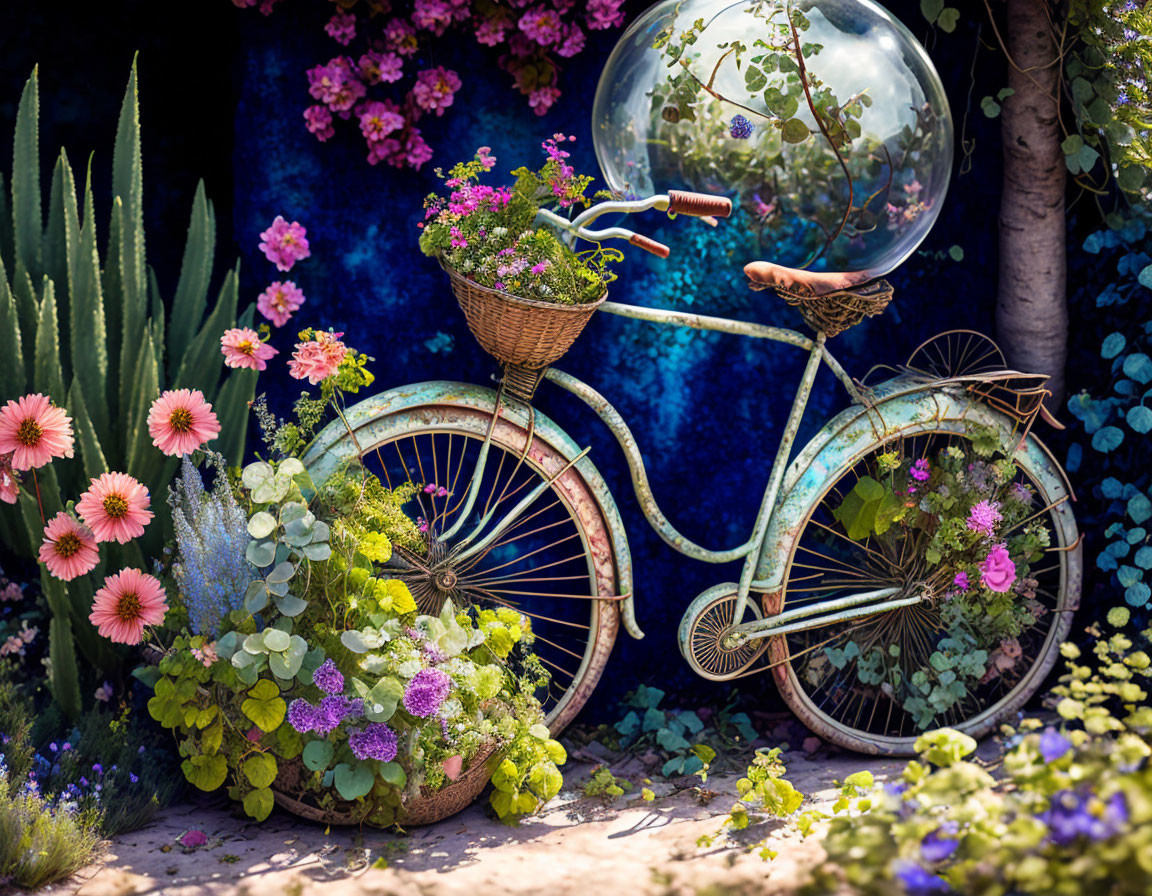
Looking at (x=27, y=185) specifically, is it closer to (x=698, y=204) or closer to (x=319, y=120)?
(x=319, y=120)

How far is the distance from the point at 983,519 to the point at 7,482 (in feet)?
10.1

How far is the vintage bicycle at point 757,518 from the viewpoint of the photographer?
10.0 feet

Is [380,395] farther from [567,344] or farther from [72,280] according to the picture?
[72,280]

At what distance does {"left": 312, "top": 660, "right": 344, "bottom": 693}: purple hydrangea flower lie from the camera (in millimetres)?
Answer: 2566

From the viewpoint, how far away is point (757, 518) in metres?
3.38

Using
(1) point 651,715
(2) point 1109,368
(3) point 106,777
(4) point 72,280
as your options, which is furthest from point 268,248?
(2) point 1109,368

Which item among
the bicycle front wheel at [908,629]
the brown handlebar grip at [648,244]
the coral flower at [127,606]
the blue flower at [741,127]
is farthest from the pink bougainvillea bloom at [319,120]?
the bicycle front wheel at [908,629]

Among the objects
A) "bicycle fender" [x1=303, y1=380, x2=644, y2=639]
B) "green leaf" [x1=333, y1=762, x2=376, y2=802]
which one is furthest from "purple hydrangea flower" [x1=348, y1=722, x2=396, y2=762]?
"bicycle fender" [x1=303, y1=380, x2=644, y2=639]

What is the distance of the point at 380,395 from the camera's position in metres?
3.10

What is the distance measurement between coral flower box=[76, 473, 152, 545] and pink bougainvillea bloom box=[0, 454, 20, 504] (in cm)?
20

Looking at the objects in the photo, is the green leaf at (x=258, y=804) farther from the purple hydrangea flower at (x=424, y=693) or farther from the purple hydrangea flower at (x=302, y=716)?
the purple hydrangea flower at (x=424, y=693)

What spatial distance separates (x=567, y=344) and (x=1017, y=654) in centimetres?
202

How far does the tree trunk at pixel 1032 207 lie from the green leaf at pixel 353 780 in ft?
8.74

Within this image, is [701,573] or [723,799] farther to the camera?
[701,573]
